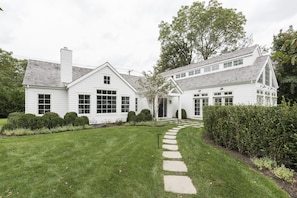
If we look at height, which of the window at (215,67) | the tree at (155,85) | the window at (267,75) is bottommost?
the tree at (155,85)

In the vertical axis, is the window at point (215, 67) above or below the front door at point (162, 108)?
above

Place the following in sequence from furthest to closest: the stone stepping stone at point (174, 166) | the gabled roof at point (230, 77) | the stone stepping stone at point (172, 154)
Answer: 1. the gabled roof at point (230, 77)
2. the stone stepping stone at point (172, 154)
3. the stone stepping stone at point (174, 166)

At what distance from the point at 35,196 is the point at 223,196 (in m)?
3.49

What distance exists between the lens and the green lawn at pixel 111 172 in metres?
2.83

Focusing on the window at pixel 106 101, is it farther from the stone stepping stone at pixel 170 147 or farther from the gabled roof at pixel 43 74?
the stone stepping stone at pixel 170 147

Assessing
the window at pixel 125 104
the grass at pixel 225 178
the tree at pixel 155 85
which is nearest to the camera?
the grass at pixel 225 178

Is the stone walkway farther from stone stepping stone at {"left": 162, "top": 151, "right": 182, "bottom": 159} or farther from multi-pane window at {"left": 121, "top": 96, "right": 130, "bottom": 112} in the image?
multi-pane window at {"left": 121, "top": 96, "right": 130, "bottom": 112}

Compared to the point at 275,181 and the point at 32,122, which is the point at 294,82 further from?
the point at 32,122

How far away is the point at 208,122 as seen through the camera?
6762mm

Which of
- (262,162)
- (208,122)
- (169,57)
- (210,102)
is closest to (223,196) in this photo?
(262,162)

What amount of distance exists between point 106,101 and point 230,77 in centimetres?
1166

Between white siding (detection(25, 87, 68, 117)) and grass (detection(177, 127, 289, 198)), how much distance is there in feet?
32.2

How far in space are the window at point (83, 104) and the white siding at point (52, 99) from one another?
4.18ft

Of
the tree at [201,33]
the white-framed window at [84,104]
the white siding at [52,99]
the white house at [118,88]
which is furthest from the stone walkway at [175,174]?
the tree at [201,33]
